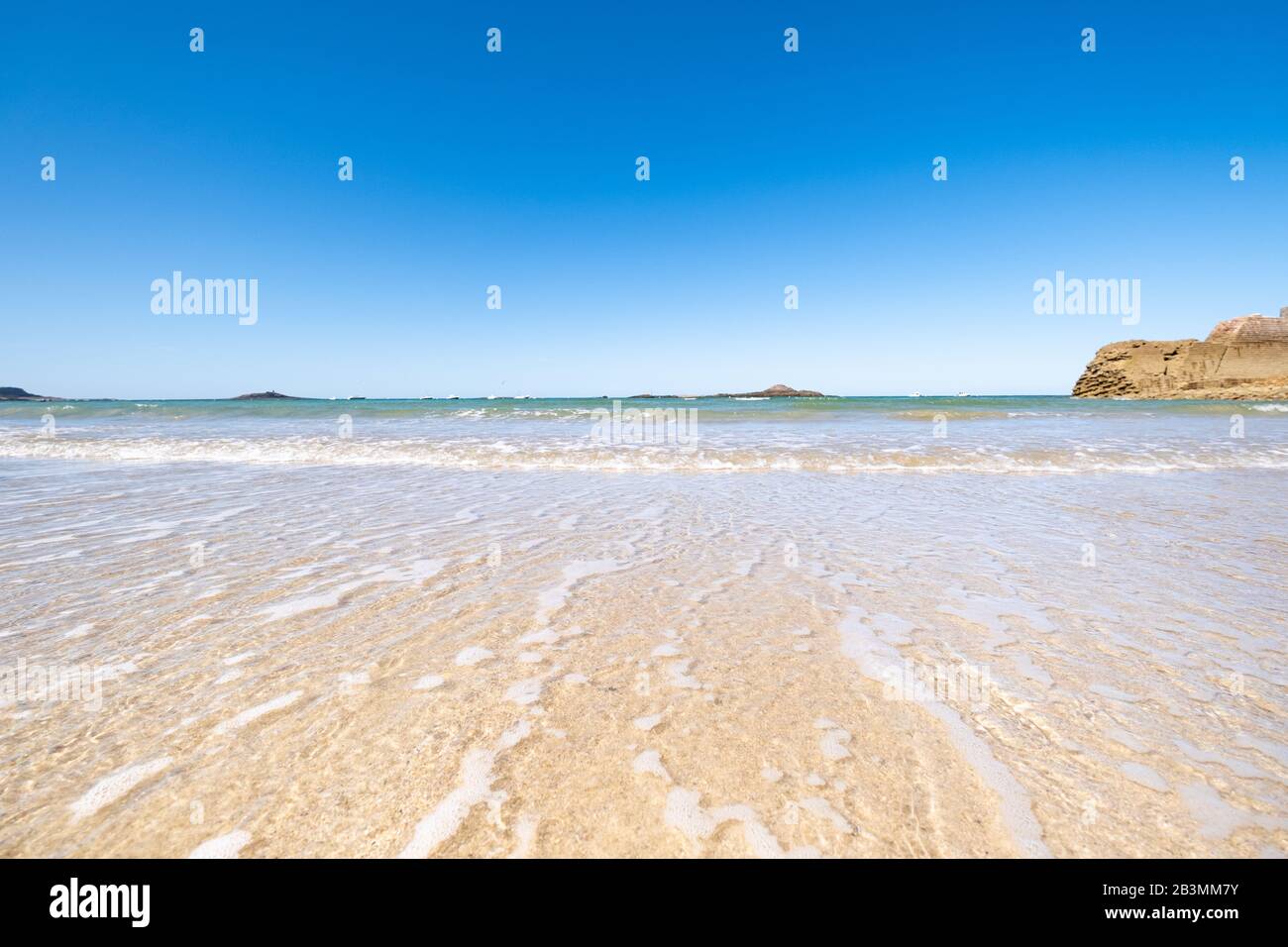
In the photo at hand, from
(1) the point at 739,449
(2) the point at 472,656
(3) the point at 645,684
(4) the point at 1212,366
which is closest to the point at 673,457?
(1) the point at 739,449

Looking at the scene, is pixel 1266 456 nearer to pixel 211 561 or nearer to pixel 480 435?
pixel 211 561

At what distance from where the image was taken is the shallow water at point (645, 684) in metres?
1.75

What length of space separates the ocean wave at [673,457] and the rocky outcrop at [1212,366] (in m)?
66.2

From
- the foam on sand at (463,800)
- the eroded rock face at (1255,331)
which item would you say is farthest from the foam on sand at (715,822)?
the eroded rock face at (1255,331)

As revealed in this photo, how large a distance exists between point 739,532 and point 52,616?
5425 mm

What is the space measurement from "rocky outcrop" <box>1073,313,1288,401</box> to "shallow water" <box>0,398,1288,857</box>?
76433mm

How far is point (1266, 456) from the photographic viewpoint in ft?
39.0

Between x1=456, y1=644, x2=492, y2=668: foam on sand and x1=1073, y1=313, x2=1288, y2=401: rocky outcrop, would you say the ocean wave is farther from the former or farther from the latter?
x1=1073, y1=313, x2=1288, y2=401: rocky outcrop

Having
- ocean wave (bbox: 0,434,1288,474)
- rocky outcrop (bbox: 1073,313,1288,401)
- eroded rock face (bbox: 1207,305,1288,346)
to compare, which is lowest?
ocean wave (bbox: 0,434,1288,474)

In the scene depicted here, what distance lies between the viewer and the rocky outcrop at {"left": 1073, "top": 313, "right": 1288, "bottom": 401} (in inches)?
2286

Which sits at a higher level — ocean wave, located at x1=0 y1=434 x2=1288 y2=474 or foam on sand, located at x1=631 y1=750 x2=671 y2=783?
ocean wave, located at x1=0 y1=434 x2=1288 y2=474

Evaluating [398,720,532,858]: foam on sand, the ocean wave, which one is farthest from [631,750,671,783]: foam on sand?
the ocean wave

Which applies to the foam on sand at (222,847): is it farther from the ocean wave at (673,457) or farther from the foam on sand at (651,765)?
the ocean wave at (673,457)
